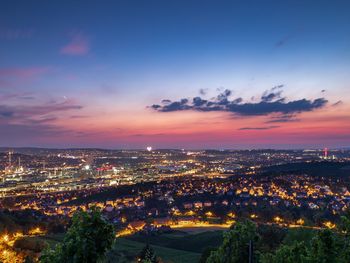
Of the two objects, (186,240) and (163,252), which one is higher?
(186,240)

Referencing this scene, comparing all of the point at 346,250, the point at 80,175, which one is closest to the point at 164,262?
the point at 346,250

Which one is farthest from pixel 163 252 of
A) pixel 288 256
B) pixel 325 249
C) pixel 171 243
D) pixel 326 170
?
pixel 326 170

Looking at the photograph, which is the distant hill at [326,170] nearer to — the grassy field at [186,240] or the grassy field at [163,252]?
the grassy field at [186,240]

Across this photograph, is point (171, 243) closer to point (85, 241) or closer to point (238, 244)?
point (238, 244)

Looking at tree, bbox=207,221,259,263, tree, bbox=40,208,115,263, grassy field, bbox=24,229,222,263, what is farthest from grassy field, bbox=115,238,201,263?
tree, bbox=40,208,115,263

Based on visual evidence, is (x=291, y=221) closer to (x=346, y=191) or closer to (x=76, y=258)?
(x=346, y=191)

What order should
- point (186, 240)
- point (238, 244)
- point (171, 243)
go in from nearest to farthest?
1. point (238, 244)
2. point (171, 243)
3. point (186, 240)
